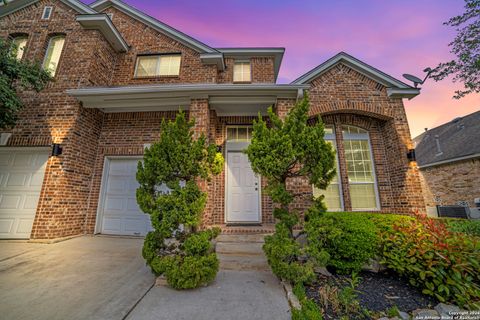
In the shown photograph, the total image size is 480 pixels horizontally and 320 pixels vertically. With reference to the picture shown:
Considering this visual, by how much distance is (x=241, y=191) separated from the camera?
5.40 metres

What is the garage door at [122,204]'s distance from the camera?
515cm

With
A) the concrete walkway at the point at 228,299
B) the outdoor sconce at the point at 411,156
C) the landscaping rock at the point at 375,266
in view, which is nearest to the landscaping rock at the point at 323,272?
the landscaping rock at the point at 375,266

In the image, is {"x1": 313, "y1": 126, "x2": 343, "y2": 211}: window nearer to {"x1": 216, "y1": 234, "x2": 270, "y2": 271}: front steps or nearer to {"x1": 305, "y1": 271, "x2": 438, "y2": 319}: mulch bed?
{"x1": 305, "y1": 271, "x2": 438, "y2": 319}: mulch bed

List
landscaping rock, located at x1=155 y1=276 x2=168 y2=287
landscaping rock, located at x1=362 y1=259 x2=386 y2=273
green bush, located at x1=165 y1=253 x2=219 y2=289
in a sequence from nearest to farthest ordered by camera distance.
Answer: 1. green bush, located at x1=165 y1=253 x2=219 y2=289
2. landscaping rock, located at x1=155 y1=276 x2=168 y2=287
3. landscaping rock, located at x1=362 y1=259 x2=386 y2=273

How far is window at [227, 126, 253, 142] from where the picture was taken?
575 centimetres

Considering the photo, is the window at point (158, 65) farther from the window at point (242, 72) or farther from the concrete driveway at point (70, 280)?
the concrete driveway at point (70, 280)

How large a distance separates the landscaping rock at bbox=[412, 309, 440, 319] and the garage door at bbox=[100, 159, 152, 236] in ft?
17.7

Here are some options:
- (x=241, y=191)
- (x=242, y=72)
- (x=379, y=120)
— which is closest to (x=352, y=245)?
(x=241, y=191)

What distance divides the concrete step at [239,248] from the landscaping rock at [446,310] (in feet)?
7.49

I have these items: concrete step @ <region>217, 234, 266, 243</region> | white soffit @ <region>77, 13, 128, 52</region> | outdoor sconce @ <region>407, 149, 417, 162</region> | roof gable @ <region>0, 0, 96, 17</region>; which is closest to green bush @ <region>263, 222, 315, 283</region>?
concrete step @ <region>217, 234, 266, 243</region>

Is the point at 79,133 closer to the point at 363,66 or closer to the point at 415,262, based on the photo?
the point at 415,262

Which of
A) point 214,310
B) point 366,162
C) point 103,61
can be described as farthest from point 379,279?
point 103,61

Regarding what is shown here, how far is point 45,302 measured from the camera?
214 cm

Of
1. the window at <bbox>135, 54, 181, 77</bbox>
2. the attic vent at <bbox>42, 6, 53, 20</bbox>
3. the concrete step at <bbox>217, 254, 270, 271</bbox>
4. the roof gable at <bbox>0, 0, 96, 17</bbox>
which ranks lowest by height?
the concrete step at <bbox>217, 254, 270, 271</bbox>
